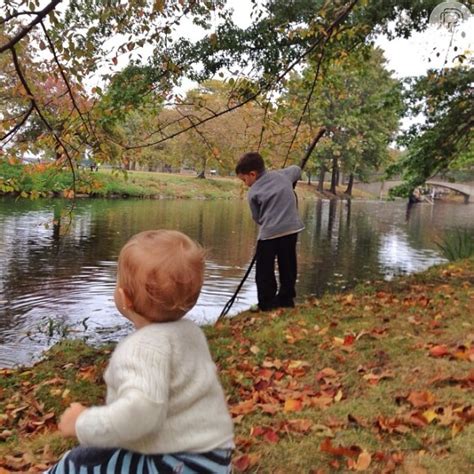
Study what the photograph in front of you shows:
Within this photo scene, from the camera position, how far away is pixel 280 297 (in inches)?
297

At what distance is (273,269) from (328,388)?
287 cm

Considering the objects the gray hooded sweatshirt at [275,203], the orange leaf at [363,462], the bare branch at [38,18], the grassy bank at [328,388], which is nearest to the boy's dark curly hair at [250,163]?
the gray hooded sweatshirt at [275,203]

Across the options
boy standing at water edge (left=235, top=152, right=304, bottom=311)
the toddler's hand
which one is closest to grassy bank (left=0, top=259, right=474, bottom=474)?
boy standing at water edge (left=235, top=152, right=304, bottom=311)

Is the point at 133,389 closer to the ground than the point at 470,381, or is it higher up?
higher up

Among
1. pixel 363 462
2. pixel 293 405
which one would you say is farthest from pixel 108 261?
pixel 363 462

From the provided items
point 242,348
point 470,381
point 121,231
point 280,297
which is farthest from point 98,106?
point 121,231

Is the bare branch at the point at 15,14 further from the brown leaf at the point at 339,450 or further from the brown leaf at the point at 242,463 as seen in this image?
the brown leaf at the point at 339,450

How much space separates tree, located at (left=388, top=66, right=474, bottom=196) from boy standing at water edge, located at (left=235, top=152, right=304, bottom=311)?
4266mm

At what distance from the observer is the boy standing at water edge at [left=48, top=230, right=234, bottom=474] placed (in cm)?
173

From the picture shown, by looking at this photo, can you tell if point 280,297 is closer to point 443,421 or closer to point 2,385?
point 2,385

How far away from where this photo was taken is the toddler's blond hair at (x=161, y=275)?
180cm

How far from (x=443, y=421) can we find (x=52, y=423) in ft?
9.14

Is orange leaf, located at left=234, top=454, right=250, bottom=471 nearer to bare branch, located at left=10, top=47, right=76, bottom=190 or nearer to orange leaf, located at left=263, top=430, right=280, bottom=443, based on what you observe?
orange leaf, located at left=263, top=430, right=280, bottom=443

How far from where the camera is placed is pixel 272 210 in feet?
22.1
